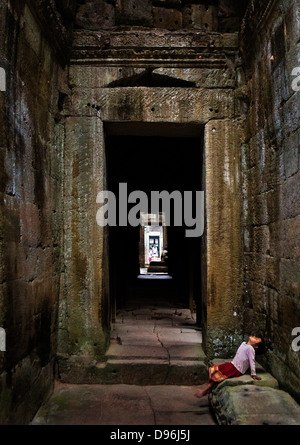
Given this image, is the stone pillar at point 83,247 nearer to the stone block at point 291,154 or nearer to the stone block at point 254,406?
the stone block at point 254,406

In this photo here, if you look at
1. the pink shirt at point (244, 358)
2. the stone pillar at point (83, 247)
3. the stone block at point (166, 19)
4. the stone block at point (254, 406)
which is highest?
the stone block at point (166, 19)

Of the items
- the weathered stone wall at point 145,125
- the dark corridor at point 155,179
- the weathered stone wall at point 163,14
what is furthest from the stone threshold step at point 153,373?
the weathered stone wall at point 163,14

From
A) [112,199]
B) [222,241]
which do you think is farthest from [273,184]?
[112,199]

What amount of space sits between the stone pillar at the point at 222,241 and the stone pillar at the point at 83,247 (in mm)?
1232

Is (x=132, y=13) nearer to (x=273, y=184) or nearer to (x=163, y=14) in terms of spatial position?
(x=163, y=14)

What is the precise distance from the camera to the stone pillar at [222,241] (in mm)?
3998

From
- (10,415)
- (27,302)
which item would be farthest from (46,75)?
(10,415)

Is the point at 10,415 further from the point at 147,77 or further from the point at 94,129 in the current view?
the point at 147,77

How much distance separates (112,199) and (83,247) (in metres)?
1.07

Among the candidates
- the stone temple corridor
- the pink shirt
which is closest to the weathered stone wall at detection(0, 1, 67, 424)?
the stone temple corridor

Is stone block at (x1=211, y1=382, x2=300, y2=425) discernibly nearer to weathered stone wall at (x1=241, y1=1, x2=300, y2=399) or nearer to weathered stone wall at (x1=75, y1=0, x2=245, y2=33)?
weathered stone wall at (x1=241, y1=1, x2=300, y2=399)

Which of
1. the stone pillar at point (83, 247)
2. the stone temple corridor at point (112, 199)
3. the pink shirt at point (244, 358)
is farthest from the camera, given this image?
the stone pillar at point (83, 247)

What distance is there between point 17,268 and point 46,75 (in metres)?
2.05

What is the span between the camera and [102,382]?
3.86 m
